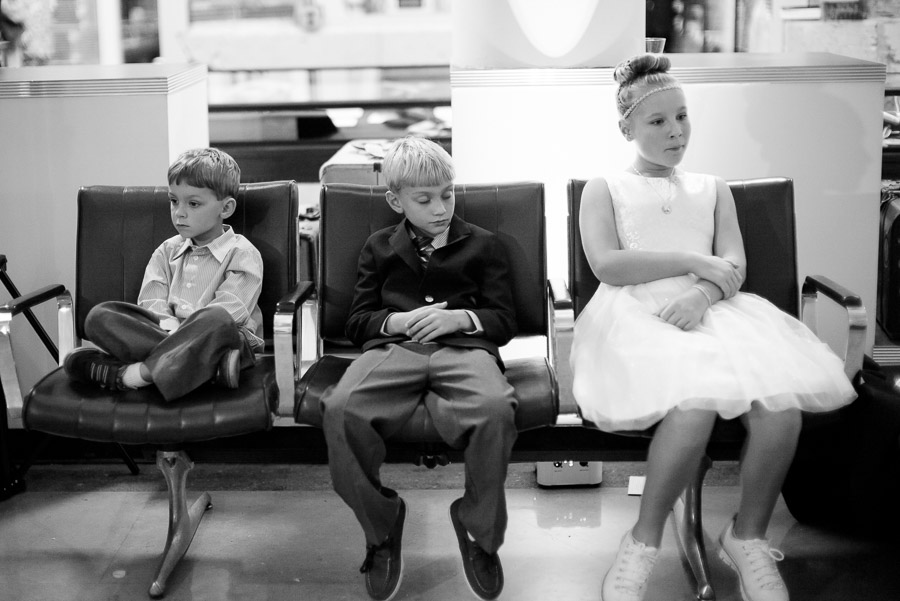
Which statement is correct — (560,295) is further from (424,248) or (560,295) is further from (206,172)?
(206,172)

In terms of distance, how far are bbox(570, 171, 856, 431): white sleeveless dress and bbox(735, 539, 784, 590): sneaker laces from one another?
37 centimetres

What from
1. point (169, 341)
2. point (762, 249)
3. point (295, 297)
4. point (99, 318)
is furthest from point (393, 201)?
point (762, 249)

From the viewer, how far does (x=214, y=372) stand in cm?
289

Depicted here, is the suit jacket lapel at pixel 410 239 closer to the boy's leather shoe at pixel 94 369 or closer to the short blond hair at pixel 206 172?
the short blond hair at pixel 206 172

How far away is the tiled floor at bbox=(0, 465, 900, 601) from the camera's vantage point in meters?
2.96

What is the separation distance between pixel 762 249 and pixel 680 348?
64cm

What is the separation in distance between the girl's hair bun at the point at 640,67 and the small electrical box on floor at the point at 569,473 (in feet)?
4.06

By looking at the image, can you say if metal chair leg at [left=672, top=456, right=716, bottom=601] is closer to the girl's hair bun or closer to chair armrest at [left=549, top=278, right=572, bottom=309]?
chair armrest at [left=549, top=278, right=572, bottom=309]

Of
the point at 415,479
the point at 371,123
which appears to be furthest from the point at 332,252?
the point at 371,123

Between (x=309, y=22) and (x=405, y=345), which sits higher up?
(x=309, y=22)

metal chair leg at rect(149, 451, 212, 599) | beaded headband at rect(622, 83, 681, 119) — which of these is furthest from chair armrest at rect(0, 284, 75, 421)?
beaded headband at rect(622, 83, 681, 119)

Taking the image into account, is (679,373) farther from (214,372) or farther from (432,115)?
(432,115)

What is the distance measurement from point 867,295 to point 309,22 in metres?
3.64

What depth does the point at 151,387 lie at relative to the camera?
289 cm
